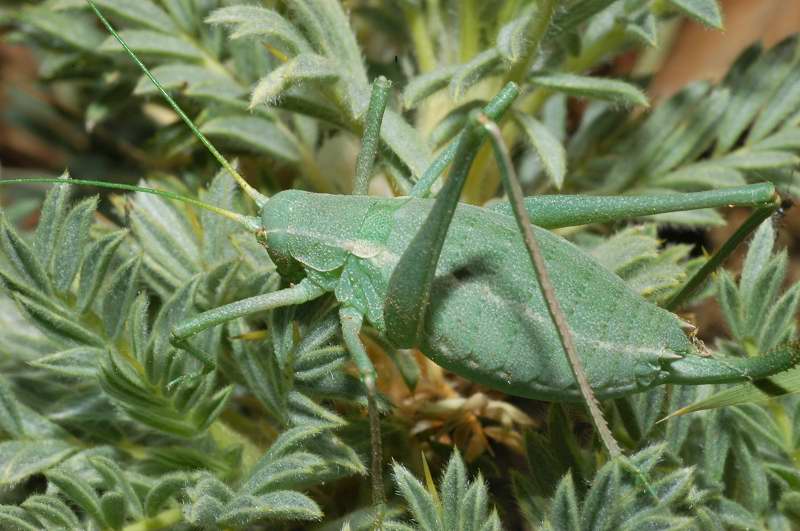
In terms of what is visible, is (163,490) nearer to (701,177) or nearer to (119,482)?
(119,482)

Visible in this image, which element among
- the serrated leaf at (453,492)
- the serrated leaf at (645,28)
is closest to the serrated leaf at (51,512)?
the serrated leaf at (453,492)

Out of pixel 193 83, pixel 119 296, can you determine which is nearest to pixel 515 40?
pixel 193 83

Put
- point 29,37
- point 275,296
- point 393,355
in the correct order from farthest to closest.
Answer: point 29,37, point 393,355, point 275,296

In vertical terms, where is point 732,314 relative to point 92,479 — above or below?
below

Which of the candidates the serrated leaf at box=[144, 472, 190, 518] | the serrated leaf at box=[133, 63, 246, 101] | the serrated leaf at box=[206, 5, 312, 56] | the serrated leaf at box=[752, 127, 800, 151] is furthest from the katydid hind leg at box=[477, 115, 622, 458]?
the serrated leaf at box=[752, 127, 800, 151]

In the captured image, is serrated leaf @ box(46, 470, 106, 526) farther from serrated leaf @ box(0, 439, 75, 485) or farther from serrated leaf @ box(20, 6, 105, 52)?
serrated leaf @ box(20, 6, 105, 52)

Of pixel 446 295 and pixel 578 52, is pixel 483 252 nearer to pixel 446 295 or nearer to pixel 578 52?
pixel 446 295

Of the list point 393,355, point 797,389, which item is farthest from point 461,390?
point 797,389
